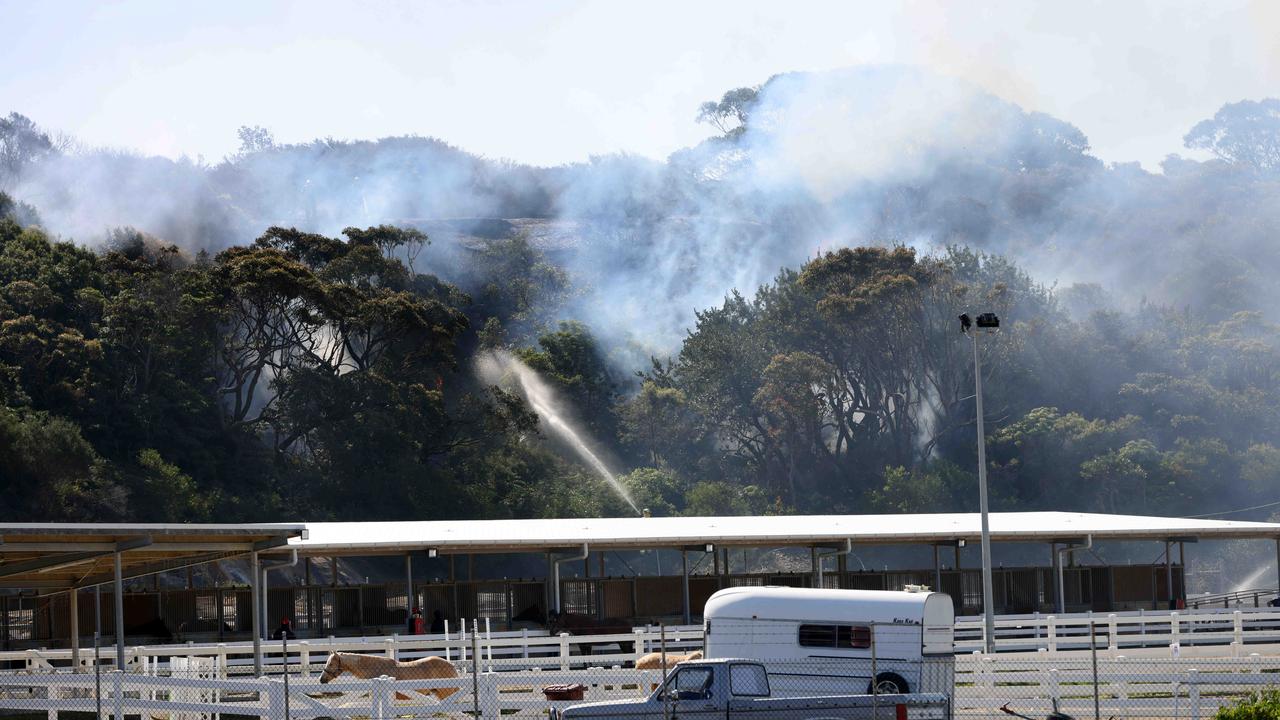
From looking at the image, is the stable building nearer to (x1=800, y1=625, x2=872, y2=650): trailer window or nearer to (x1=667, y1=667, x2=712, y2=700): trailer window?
(x1=800, y1=625, x2=872, y2=650): trailer window

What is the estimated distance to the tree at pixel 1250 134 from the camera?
169250 mm

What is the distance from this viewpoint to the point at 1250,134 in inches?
6752

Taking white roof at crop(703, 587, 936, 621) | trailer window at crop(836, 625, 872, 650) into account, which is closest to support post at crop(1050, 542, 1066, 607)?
white roof at crop(703, 587, 936, 621)

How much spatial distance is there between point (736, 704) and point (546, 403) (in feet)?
274

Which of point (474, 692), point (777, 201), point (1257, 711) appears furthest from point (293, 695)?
point (777, 201)

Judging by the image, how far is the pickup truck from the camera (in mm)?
17578

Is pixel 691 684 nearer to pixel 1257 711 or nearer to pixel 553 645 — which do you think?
pixel 1257 711

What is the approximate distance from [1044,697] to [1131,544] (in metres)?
79.8

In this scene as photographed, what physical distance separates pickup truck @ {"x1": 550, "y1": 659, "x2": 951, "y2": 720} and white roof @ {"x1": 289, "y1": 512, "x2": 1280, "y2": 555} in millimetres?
15430

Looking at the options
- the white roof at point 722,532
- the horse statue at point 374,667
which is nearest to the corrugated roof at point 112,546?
the horse statue at point 374,667

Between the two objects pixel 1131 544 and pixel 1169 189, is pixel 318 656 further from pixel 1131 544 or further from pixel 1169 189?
pixel 1169 189

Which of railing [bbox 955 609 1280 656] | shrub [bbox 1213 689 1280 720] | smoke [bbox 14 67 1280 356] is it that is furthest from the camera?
smoke [bbox 14 67 1280 356]

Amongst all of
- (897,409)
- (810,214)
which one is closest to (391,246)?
(897,409)

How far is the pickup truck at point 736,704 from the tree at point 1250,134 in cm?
16109
